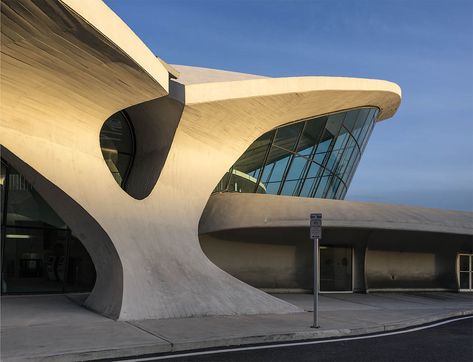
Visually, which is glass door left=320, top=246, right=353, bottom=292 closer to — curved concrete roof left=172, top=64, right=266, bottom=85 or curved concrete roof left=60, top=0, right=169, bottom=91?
curved concrete roof left=172, top=64, right=266, bottom=85

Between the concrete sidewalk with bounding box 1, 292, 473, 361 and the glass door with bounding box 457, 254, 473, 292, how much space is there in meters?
8.63

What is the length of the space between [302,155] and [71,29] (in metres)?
13.7

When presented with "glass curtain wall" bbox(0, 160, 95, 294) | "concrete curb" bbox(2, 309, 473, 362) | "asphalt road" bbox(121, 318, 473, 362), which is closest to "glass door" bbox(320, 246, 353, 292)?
"concrete curb" bbox(2, 309, 473, 362)

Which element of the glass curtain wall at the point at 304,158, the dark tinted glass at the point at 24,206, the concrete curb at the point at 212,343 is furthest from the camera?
the glass curtain wall at the point at 304,158

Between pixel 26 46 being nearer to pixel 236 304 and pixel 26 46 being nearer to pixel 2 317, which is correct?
pixel 2 317

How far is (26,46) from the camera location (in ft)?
29.0

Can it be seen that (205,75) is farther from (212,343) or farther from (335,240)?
(212,343)

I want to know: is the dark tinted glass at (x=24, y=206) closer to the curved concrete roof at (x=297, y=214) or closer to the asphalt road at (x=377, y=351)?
the curved concrete roof at (x=297, y=214)

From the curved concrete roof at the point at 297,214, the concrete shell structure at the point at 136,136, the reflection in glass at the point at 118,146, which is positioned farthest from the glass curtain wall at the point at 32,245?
the curved concrete roof at the point at 297,214

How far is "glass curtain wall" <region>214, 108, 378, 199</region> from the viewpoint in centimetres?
1934

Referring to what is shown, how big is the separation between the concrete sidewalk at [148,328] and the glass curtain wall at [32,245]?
888 millimetres

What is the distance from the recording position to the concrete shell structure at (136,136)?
30.0ft

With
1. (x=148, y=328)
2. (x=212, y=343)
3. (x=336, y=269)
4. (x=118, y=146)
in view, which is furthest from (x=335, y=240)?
(x=212, y=343)

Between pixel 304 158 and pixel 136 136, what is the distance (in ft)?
24.8
